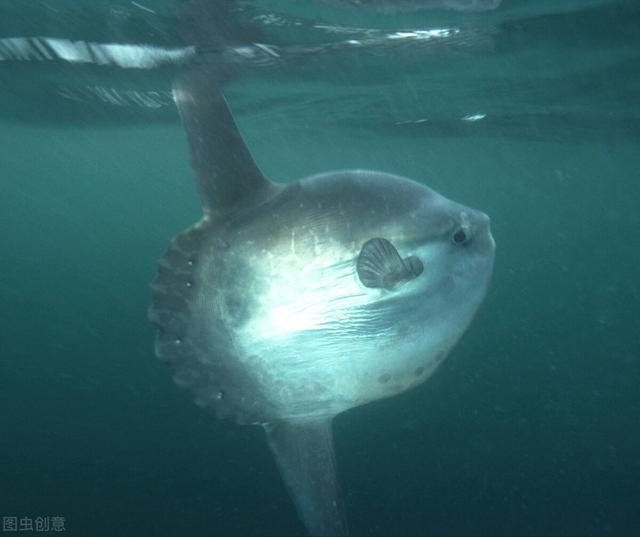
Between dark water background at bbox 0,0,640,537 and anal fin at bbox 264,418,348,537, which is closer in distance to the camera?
anal fin at bbox 264,418,348,537

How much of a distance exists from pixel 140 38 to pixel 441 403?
8.90 meters

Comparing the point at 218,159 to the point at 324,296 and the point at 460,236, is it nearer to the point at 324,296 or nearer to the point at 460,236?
the point at 324,296

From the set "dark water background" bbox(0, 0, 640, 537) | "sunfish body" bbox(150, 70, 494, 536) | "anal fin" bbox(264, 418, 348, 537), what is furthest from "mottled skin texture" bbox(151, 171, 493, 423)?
"dark water background" bbox(0, 0, 640, 537)

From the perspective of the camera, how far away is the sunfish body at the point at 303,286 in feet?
6.82

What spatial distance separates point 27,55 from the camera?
10508 mm

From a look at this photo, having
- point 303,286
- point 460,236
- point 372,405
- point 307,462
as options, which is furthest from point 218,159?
point 372,405

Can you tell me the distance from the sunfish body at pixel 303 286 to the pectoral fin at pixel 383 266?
1.2 inches

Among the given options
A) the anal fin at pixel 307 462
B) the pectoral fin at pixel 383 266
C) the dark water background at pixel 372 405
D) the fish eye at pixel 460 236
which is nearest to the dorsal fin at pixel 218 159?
the pectoral fin at pixel 383 266

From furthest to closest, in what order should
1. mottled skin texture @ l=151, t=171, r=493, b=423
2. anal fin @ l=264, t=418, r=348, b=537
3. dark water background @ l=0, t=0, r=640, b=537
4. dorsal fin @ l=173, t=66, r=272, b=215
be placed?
dark water background @ l=0, t=0, r=640, b=537 < anal fin @ l=264, t=418, r=348, b=537 < dorsal fin @ l=173, t=66, r=272, b=215 < mottled skin texture @ l=151, t=171, r=493, b=423

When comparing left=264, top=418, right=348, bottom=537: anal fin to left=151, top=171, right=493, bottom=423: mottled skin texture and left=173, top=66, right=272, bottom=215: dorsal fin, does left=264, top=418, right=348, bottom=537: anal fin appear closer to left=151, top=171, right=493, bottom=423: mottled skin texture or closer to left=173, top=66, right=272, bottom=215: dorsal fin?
left=151, top=171, right=493, bottom=423: mottled skin texture

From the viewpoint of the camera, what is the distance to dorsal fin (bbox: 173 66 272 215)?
221cm

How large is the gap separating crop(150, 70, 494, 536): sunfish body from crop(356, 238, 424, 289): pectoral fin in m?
0.03

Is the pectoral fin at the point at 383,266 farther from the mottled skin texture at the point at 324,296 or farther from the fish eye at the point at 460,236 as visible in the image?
the fish eye at the point at 460,236

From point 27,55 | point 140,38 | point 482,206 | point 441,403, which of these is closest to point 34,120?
point 27,55
